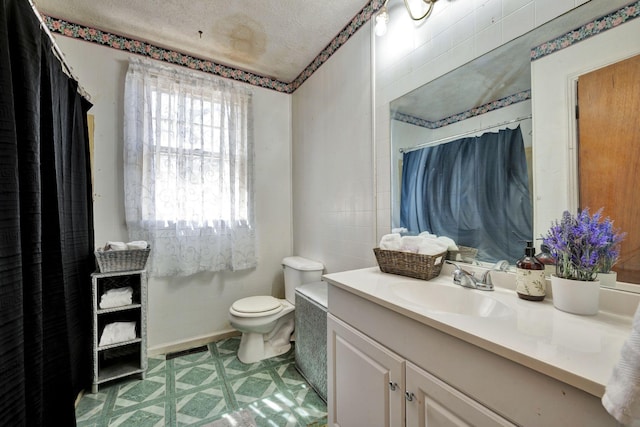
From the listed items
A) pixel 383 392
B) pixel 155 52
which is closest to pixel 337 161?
pixel 383 392

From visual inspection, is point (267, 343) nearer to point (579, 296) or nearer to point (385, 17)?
point (579, 296)

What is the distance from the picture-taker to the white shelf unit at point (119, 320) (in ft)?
5.01

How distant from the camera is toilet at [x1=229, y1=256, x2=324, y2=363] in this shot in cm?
178

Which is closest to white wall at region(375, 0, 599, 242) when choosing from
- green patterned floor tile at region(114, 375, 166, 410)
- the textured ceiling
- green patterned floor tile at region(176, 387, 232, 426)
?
the textured ceiling

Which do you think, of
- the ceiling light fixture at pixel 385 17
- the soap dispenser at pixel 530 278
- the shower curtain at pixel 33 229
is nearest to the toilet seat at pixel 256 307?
the shower curtain at pixel 33 229

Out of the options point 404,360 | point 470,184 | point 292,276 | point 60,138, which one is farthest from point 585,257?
point 60,138

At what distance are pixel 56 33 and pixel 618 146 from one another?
119 inches

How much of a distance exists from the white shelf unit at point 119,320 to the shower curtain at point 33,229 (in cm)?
11

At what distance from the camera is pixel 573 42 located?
823 millimetres

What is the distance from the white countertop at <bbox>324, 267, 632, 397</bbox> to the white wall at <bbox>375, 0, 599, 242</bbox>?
0.77 m

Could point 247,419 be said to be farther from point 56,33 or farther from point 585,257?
point 56,33

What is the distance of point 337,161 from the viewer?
193 centimetres

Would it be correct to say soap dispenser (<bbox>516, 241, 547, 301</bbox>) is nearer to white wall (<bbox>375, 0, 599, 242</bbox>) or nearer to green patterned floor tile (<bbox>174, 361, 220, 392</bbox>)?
white wall (<bbox>375, 0, 599, 242</bbox>)

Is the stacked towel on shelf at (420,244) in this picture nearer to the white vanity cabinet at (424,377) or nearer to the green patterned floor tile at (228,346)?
the white vanity cabinet at (424,377)
